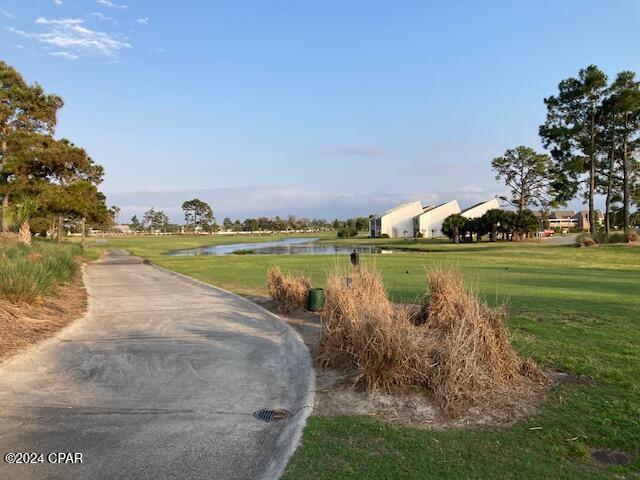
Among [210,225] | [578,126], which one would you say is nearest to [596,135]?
[578,126]

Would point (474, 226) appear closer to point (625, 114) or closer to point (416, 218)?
point (625, 114)

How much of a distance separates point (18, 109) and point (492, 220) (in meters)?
49.4

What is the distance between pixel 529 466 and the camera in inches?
143

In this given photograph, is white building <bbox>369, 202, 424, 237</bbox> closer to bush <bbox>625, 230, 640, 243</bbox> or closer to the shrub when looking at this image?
the shrub

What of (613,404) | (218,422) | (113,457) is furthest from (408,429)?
(113,457)

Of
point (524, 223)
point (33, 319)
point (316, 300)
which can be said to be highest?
point (524, 223)

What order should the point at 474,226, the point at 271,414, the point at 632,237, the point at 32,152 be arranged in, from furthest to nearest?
the point at 474,226 < the point at 632,237 < the point at 32,152 < the point at 271,414

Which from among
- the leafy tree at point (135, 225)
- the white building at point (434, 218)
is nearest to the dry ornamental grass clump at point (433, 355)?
the white building at point (434, 218)

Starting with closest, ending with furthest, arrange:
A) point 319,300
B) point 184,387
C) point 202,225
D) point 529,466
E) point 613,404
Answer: point 529,466
point 613,404
point 184,387
point 319,300
point 202,225

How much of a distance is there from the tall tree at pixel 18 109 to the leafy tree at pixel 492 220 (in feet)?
155

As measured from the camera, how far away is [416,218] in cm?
9194

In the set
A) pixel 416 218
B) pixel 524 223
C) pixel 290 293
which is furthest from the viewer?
pixel 416 218

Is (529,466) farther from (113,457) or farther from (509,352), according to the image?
(113,457)

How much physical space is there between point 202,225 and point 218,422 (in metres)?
160
